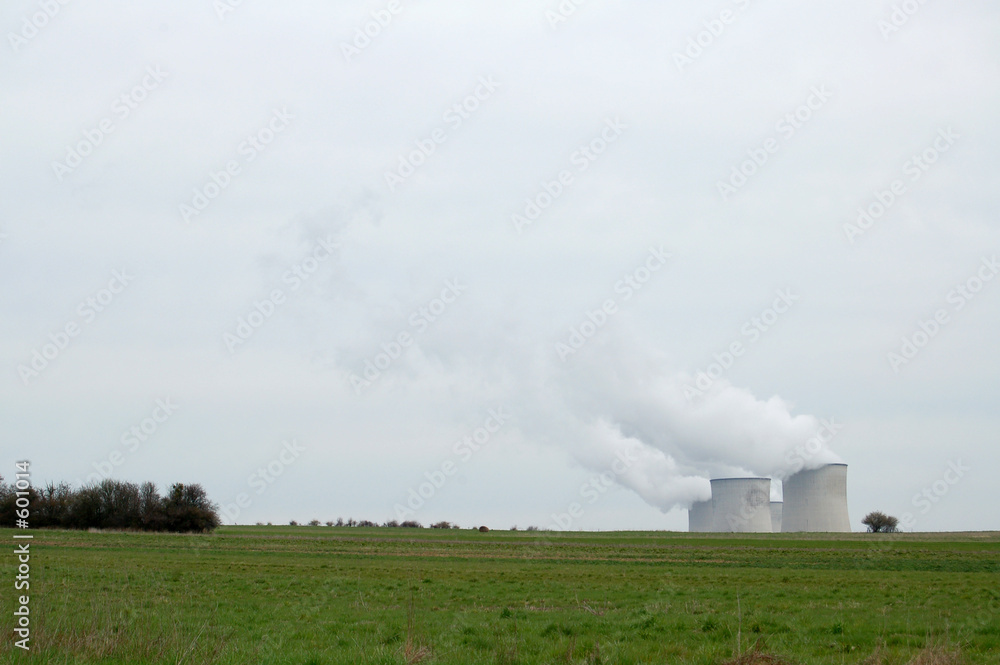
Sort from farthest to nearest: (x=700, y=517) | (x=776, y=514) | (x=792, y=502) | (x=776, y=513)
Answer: (x=776, y=514) → (x=776, y=513) → (x=700, y=517) → (x=792, y=502)

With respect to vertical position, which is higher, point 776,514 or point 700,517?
point 776,514

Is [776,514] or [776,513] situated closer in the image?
[776,513]

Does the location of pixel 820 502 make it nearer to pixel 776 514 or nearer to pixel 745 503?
pixel 745 503

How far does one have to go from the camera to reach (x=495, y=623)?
55.5 ft

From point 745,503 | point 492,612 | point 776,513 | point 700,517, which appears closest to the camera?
point 492,612

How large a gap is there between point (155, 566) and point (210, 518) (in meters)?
49.1

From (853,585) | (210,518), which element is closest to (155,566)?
(853,585)

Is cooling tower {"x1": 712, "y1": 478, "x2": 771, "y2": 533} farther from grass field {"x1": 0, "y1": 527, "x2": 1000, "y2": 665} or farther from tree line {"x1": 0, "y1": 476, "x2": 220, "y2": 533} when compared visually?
tree line {"x1": 0, "y1": 476, "x2": 220, "y2": 533}

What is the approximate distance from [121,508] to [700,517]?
61.0 m

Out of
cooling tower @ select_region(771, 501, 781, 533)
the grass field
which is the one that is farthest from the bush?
the grass field

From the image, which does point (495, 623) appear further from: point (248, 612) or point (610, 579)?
point (610, 579)

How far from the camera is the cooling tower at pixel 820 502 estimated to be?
75.9 metres

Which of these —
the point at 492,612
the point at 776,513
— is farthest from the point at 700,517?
the point at 492,612

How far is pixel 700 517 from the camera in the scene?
9800cm
